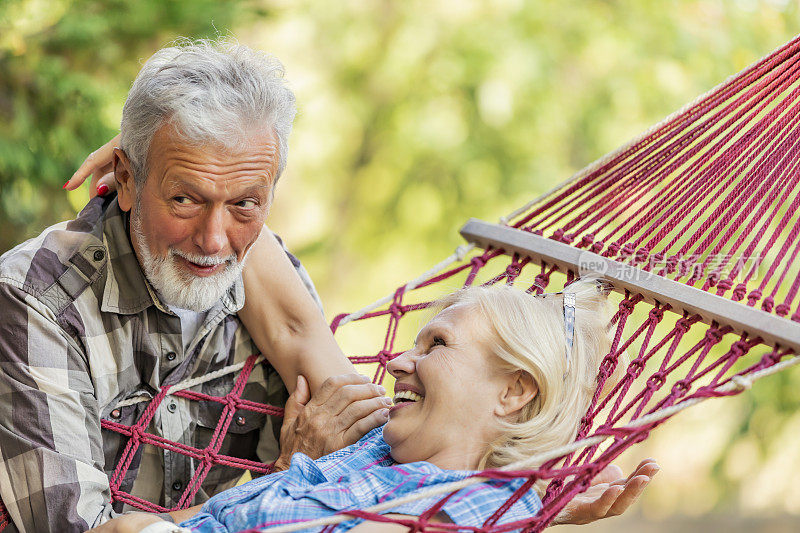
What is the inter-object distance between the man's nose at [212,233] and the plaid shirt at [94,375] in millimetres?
→ 181

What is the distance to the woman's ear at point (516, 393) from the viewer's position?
5.27 ft

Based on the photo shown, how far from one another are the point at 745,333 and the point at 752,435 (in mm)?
5216

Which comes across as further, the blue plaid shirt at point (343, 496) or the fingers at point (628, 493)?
the fingers at point (628, 493)

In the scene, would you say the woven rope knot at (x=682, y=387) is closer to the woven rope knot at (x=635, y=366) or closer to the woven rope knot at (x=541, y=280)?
the woven rope knot at (x=635, y=366)

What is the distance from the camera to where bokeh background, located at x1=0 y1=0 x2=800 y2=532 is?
5.54 metres

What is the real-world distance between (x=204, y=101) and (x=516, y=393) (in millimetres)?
748

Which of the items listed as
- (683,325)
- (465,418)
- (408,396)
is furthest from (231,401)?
(683,325)

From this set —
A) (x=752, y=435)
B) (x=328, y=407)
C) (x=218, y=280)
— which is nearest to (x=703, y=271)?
(x=328, y=407)

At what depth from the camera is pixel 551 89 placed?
560 cm


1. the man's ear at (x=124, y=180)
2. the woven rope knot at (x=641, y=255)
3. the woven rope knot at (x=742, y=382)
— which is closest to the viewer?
the woven rope knot at (x=742, y=382)

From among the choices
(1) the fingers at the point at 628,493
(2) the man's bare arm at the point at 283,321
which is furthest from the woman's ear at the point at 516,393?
(2) the man's bare arm at the point at 283,321

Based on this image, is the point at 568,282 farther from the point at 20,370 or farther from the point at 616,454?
the point at 20,370

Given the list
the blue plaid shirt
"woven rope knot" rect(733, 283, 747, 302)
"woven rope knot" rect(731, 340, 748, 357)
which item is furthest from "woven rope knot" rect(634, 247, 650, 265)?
the blue plaid shirt

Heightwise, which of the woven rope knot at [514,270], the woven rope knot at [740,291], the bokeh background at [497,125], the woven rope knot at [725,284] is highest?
the bokeh background at [497,125]
